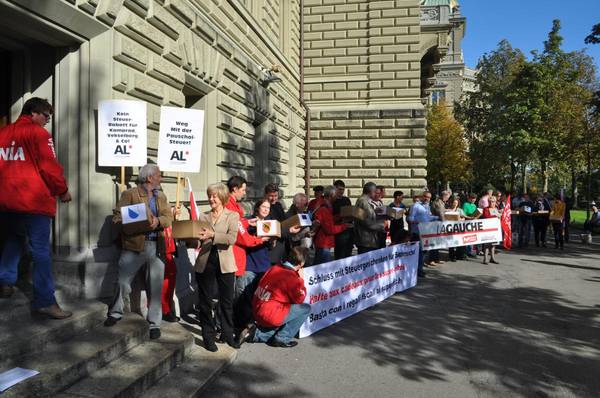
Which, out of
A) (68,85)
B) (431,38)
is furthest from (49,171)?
(431,38)

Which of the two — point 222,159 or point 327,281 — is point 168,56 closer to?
point 222,159

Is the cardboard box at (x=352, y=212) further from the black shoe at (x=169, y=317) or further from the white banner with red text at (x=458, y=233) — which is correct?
the black shoe at (x=169, y=317)

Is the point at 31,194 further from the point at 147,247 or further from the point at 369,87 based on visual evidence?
the point at 369,87

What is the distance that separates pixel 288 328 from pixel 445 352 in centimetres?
178

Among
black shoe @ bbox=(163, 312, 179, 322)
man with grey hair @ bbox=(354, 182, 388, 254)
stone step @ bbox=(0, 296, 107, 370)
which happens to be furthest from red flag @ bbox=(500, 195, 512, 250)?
stone step @ bbox=(0, 296, 107, 370)

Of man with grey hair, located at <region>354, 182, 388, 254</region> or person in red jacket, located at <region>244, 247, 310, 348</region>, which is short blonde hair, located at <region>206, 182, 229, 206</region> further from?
man with grey hair, located at <region>354, 182, 388, 254</region>

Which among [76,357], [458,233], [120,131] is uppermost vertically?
[120,131]

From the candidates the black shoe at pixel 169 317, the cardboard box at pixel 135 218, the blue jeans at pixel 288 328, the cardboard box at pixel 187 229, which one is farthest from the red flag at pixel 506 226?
the cardboard box at pixel 135 218

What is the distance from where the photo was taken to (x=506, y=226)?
14.1m

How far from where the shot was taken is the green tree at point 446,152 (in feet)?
138

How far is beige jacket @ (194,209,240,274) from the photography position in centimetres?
481

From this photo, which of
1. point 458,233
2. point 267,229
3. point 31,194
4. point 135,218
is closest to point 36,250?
point 31,194

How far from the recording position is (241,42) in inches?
404

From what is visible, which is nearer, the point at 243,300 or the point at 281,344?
the point at 281,344
